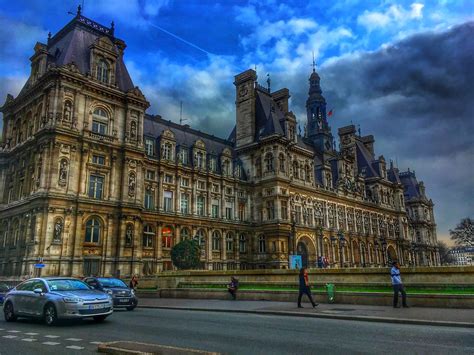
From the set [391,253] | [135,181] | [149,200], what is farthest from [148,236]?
[391,253]

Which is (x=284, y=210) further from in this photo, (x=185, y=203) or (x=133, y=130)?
(x=133, y=130)

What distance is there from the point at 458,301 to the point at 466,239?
237 ft

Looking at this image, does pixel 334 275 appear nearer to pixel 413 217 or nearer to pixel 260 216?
pixel 260 216

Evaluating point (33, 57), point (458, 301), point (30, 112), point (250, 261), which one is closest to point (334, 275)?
point (458, 301)

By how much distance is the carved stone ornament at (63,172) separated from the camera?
3659cm

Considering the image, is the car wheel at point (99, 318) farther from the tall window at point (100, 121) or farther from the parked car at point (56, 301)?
the tall window at point (100, 121)

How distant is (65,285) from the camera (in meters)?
15.6

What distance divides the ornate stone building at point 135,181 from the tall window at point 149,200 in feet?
0.50

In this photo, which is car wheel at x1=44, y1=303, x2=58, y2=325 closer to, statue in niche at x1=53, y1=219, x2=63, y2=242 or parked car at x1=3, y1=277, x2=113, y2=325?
parked car at x1=3, y1=277, x2=113, y2=325

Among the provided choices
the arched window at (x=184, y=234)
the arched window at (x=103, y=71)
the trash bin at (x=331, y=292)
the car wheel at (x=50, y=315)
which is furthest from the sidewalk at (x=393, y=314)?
the arched window at (x=103, y=71)

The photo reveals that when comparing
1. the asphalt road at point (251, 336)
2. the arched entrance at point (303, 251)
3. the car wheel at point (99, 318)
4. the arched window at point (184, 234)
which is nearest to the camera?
the asphalt road at point (251, 336)

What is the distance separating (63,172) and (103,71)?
1300cm

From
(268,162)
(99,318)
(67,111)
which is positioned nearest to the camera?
(99,318)

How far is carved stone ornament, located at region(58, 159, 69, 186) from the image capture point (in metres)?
36.6
